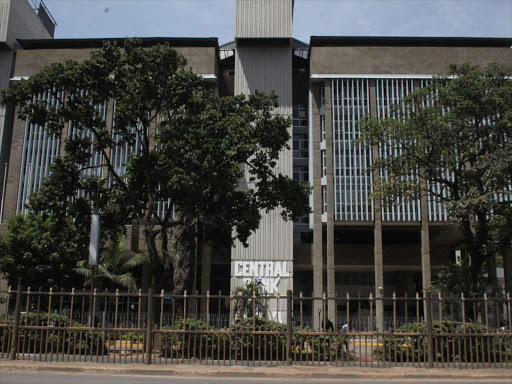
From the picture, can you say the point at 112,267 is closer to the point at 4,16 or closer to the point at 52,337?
the point at 52,337

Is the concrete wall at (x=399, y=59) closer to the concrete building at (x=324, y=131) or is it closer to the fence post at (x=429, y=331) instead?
the concrete building at (x=324, y=131)

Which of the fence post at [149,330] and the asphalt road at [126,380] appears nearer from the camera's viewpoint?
the asphalt road at [126,380]

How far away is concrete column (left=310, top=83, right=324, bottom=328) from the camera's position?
3642 cm

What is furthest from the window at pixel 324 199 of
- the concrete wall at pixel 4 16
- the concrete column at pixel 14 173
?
the concrete wall at pixel 4 16

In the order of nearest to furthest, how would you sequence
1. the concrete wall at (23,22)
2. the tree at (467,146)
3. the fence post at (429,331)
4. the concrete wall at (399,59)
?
the fence post at (429,331) < the tree at (467,146) < the concrete wall at (399,59) < the concrete wall at (23,22)

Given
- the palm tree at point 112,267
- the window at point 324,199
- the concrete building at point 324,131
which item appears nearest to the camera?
the palm tree at point 112,267

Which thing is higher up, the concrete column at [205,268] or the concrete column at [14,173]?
the concrete column at [14,173]

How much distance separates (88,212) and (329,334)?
1160 cm

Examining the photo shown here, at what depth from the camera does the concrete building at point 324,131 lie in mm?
36781

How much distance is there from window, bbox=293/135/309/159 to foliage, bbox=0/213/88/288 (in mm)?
21611

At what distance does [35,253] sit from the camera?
30562 mm

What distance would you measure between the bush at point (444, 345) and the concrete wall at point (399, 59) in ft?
89.8

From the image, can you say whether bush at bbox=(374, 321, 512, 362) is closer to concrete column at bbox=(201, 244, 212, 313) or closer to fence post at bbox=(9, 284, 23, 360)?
fence post at bbox=(9, 284, 23, 360)

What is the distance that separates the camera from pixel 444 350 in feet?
48.4
